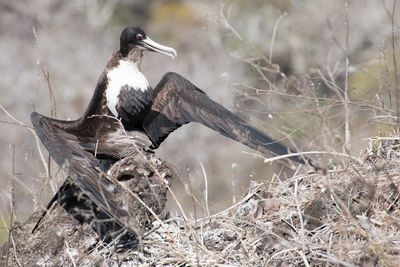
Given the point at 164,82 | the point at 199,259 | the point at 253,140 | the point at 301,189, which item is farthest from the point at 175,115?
the point at 199,259

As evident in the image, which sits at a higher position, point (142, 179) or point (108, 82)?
point (108, 82)

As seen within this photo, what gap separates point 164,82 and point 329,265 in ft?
4.78

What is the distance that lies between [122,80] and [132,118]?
0.19 meters

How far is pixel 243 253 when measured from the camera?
144 inches

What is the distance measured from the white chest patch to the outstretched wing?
0.50 feet

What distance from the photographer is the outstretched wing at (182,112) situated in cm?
429

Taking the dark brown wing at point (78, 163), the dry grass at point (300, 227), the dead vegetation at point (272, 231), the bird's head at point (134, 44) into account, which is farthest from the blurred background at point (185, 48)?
the dry grass at point (300, 227)

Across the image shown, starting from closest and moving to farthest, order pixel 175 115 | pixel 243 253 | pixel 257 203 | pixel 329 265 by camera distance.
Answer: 1. pixel 329 265
2. pixel 243 253
3. pixel 257 203
4. pixel 175 115

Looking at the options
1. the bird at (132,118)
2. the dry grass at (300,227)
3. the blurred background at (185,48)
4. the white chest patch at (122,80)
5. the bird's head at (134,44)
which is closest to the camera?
the dry grass at (300,227)

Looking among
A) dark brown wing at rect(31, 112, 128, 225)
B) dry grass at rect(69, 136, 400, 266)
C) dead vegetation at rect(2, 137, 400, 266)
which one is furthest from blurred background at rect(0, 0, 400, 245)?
dry grass at rect(69, 136, 400, 266)

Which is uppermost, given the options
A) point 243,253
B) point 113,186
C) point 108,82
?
point 108,82

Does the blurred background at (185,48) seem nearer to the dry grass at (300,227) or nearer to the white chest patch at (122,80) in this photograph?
the white chest patch at (122,80)

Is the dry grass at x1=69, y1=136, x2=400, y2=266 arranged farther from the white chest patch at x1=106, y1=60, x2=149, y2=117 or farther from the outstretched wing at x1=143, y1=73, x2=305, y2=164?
the white chest patch at x1=106, y1=60, x2=149, y2=117

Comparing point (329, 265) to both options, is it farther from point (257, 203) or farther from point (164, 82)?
point (164, 82)
